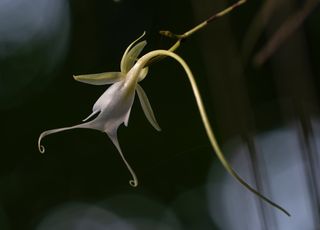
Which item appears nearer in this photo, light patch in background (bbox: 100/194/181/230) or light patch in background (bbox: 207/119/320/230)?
light patch in background (bbox: 207/119/320/230)

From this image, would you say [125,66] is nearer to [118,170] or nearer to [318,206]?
[318,206]

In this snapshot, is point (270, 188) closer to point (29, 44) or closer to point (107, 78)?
point (107, 78)

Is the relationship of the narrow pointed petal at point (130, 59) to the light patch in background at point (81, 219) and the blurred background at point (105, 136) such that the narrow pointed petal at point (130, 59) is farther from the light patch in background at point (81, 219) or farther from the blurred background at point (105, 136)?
the light patch in background at point (81, 219)

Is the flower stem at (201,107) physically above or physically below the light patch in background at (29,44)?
above

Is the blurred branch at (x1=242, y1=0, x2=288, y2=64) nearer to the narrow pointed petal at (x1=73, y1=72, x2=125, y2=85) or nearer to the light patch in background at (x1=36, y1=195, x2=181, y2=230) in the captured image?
the narrow pointed petal at (x1=73, y1=72, x2=125, y2=85)

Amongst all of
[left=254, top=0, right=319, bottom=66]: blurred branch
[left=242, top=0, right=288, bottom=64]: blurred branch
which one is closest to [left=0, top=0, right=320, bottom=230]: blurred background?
[left=242, top=0, right=288, bottom=64]: blurred branch

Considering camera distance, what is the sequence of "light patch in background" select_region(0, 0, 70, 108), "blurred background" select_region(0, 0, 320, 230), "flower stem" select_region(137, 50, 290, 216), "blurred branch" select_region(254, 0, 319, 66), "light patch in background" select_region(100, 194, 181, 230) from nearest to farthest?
"flower stem" select_region(137, 50, 290, 216) < "blurred branch" select_region(254, 0, 319, 66) < "blurred background" select_region(0, 0, 320, 230) < "light patch in background" select_region(0, 0, 70, 108) < "light patch in background" select_region(100, 194, 181, 230)

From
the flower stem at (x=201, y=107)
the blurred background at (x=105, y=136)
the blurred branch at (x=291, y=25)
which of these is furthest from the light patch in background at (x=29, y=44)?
the flower stem at (x=201, y=107)

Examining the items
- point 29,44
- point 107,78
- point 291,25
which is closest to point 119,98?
point 107,78
